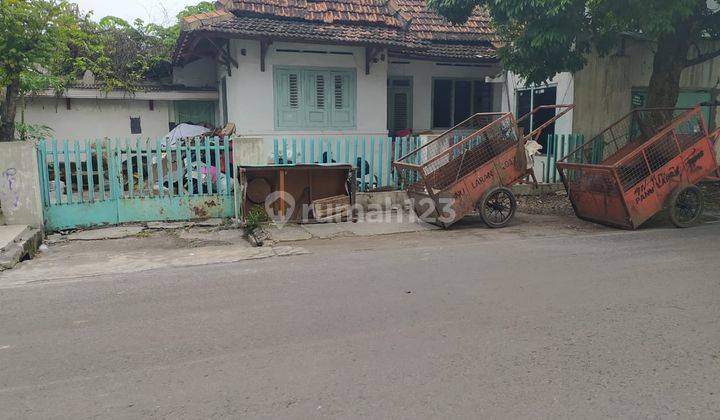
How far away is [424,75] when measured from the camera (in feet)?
49.0

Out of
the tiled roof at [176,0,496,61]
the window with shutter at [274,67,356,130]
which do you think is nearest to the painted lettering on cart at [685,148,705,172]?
the tiled roof at [176,0,496,61]

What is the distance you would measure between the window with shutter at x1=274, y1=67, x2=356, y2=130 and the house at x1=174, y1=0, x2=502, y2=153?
0.02 meters

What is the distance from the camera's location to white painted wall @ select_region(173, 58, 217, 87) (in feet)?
50.2

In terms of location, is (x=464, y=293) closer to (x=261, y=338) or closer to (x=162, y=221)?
(x=261, y=338)

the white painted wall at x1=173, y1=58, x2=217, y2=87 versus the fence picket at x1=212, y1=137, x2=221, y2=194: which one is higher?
the white painted wall at x1=173, y1=58, x2=217, y2=87

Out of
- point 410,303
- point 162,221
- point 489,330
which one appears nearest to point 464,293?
point 410,303

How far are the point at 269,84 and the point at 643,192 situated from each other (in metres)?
7.97

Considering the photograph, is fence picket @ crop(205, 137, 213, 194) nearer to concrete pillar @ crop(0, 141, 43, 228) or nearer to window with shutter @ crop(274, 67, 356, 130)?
concrete pillar @ crop(0, 141, 43, 228)

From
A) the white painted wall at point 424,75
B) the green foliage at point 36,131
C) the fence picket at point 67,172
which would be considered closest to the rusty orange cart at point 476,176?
the fence picket at point 67,172

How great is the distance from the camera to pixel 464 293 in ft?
17.3

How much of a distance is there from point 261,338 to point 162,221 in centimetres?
580

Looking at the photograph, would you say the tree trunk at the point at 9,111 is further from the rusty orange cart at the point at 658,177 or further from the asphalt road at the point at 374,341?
the rusty orange cart at the point at 658,177

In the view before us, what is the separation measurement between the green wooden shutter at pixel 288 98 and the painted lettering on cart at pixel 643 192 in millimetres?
7294

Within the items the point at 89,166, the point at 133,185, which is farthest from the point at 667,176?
the point at 89,166
